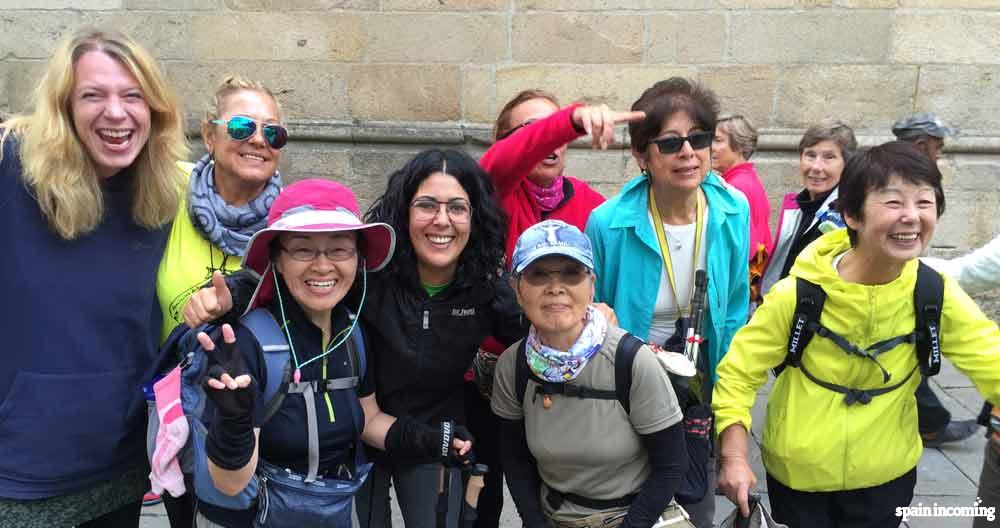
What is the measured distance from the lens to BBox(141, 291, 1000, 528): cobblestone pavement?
12.4 feet

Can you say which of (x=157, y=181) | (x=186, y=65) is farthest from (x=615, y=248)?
(x=186, y=65)

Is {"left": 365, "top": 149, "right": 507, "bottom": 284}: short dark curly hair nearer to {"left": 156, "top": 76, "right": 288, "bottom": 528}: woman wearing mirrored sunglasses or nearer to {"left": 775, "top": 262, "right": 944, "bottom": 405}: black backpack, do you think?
{"left": 156, "top": 76, "right": 288, "bottom": 528}: woman wearing mirrored sunglasses

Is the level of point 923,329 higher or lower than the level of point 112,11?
lower

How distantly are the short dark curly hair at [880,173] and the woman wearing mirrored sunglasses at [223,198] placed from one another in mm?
1784

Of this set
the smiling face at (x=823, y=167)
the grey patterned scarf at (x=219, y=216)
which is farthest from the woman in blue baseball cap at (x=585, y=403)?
the smiling face at (x=823, y=167)

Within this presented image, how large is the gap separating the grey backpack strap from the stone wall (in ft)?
13.4

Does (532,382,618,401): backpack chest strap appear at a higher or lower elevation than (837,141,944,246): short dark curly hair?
lower

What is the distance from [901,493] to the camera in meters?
2.66

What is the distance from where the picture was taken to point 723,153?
16.1 feet

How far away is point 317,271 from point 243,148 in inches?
23.8

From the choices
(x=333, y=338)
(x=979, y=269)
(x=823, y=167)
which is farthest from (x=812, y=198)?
(x=333, y=338)

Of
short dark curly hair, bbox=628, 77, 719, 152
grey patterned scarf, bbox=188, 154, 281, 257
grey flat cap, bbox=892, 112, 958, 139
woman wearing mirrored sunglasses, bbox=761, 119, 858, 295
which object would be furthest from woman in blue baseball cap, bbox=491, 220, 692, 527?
grey flat cap, bbox=892, 112, 958, 139

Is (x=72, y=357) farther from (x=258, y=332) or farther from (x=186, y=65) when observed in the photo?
(x=186, y=65)

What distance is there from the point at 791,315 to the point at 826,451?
42 cm
